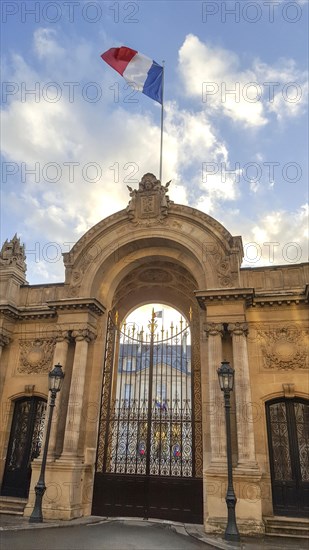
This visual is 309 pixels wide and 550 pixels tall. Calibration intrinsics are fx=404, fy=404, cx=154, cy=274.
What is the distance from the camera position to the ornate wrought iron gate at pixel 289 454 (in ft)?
42.4

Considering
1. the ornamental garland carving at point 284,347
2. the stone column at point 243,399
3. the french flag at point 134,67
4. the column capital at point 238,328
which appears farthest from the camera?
the french flag at point 134,67

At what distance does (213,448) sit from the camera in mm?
12836

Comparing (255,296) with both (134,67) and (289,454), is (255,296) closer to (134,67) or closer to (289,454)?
(289,454)

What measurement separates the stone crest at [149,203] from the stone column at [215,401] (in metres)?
5.24

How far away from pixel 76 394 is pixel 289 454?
7588mm

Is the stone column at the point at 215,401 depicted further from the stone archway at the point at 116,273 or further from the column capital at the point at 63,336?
the column capital at the point at 63,336

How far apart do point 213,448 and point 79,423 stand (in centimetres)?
476

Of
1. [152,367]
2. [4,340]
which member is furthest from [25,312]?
[152,367]

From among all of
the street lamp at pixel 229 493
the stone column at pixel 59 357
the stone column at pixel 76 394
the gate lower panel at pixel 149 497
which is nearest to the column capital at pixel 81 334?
the stone column at pixel 76 394

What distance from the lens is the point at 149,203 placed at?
17125 mm

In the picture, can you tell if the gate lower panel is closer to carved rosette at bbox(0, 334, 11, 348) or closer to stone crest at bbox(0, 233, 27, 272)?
carved rosette at bbox(0, 334, 11, 348)

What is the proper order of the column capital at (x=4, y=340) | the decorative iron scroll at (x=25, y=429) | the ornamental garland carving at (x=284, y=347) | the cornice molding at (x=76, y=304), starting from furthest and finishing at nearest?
the column capital at (x=4, y=340), the decorative iron scroll at (x=25, y=429), the cornice molding at (x=76, y=304), the ornamental garland carving at (x=284, y=347)

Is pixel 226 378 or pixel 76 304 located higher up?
pixel 76 304

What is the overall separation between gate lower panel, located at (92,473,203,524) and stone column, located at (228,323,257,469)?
2346mm
